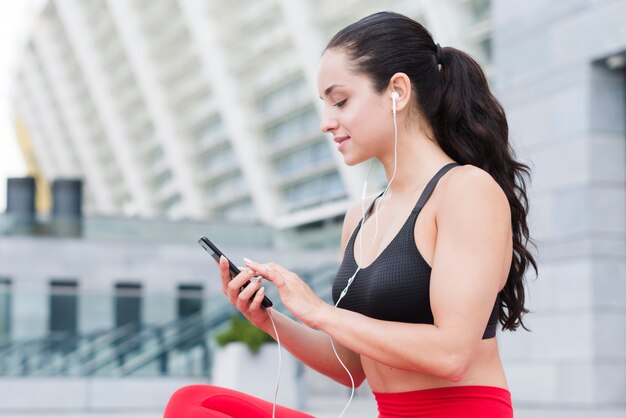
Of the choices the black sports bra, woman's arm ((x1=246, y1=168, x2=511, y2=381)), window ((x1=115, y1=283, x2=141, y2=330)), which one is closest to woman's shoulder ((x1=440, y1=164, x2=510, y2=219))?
woman's arm ((x1=246, y1=168, x2=511, y2=381))

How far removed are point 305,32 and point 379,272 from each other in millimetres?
35391

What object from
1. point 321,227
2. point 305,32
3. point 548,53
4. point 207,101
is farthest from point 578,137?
point 207,101

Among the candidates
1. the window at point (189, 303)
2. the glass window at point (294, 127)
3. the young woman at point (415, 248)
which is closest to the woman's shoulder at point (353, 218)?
the young woman at point (415, 248)

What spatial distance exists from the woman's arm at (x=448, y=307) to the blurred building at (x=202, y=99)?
28.4 m

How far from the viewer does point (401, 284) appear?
2461 millimetres

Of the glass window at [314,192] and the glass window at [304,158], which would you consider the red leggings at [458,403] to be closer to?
the glass window at [314,192]

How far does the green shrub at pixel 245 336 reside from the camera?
1227 centimetres

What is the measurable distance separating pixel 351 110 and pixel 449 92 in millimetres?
282

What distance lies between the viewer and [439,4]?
1206 inches

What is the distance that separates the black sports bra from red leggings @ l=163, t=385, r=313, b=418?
353 millimetres

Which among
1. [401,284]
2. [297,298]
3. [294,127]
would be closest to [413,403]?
[401,284]

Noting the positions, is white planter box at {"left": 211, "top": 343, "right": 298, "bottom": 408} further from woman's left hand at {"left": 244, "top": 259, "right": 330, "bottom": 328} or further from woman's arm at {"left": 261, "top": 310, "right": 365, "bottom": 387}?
woman's left hand at {"left": 244, "top": 259, "right": 330, "bottom": 328}

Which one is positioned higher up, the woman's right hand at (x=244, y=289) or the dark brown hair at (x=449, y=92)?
the dark brown hair at (x=449, y=92)

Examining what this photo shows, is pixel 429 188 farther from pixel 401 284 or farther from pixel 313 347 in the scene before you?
pixel 313 347
